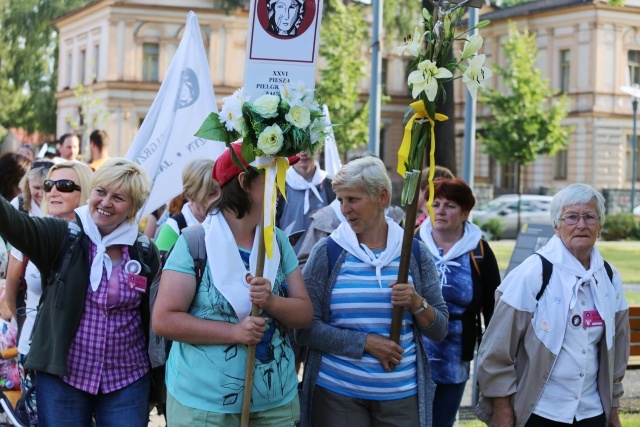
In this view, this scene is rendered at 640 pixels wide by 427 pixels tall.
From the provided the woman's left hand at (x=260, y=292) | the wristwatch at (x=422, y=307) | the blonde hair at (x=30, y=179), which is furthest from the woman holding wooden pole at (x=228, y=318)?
the blonde hair at (x=30, y=179)

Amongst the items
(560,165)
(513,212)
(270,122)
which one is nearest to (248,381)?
(270,122)

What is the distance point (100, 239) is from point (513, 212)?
115 ft

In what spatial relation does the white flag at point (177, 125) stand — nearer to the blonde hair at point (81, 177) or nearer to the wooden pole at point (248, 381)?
the blonde hair at point (81, 177)

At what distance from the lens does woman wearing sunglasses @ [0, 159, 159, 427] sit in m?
4.82

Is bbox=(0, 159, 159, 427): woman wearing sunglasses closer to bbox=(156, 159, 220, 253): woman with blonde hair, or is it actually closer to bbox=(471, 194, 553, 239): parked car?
bbox=(156, 159, 220, 253): woman with blonde hair

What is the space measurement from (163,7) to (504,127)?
24394 millimetres

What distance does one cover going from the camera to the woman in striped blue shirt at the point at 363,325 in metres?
4.90

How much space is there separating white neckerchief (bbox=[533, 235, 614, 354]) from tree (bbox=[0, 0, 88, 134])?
58929 mm

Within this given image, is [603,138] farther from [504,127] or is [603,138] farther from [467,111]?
[467,111]

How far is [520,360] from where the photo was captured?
4.99 meters

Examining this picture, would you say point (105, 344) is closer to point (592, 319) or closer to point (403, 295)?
point (403, 295)

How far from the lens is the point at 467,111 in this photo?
15102 millimetres

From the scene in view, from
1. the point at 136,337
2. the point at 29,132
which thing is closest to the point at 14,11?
the point at 29,132

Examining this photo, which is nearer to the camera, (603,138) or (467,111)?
(467,111)
